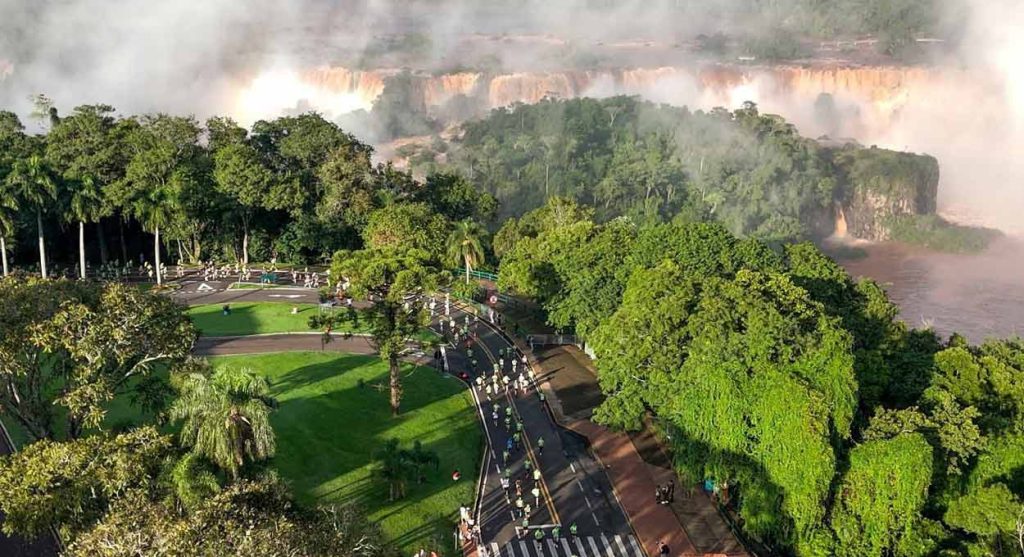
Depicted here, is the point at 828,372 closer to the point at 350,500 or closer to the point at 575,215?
the point at 350,500

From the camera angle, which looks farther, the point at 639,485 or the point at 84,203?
the point at 84,203

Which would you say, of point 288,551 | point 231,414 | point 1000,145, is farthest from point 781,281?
point 1000,145

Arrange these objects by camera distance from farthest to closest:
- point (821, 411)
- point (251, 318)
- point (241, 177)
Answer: point (241, 177)
point (251, 318)
point (821, 411)

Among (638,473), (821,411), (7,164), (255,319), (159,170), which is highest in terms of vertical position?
(7,164)

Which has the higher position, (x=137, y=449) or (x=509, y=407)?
(x=137, y=449)

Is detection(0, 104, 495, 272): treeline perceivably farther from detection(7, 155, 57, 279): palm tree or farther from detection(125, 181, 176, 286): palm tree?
detection(7, 155, 57, 279): palm tree

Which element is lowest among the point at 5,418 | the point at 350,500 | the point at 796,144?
the point at 350,500

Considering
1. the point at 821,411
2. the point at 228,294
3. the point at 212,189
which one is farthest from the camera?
the point at 212,189

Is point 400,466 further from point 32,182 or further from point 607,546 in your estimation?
point 32,182

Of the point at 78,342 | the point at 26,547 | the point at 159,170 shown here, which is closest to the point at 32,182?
the point at 159,170
